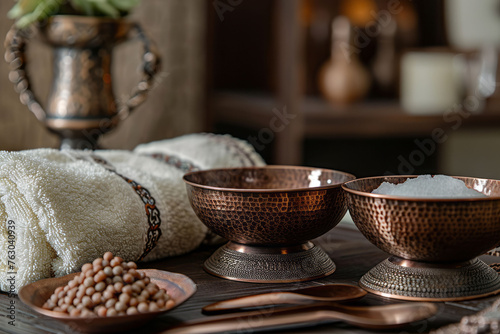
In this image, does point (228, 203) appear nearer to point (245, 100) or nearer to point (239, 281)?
point (239, 281)

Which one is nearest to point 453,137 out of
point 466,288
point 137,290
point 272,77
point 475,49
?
point 475,49

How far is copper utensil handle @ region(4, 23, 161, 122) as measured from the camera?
1022mm

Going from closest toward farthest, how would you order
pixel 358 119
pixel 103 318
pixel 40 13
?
pixel 103 318, pixel 40 13, pixel 358 119

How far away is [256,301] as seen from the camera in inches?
19.6

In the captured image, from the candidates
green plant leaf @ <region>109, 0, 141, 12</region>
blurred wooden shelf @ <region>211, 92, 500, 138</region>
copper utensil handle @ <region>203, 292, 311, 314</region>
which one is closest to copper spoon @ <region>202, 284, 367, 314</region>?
copper utensil handle @ <region>203, 292, 311, 314</region>

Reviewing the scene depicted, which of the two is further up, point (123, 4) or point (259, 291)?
point (123, 4)

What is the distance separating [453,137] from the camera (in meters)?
1.86

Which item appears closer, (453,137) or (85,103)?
(85,103)

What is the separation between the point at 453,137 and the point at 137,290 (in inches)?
60.5

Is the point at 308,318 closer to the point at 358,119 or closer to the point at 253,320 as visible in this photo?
the point at 253,320

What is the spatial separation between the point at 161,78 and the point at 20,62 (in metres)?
0.71

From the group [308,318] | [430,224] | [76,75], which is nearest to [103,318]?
[308,318]

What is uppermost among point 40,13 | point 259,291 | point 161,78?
point 40,13

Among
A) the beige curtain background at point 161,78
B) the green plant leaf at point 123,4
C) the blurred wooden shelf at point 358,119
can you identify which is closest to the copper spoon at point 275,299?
the green plant leaf at point 123,4
